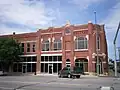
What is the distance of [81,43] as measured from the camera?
49.6 m

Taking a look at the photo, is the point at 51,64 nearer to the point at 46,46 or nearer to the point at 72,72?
the point at 46,46

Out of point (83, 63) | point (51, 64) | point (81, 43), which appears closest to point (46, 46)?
point (51, 64)

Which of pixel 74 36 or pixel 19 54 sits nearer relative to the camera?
pixel 74 36

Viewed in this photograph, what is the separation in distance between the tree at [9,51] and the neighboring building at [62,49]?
2667 millimetres

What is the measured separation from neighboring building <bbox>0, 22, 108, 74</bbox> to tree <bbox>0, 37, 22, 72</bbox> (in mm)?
2667

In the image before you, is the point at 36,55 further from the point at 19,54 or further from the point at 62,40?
the point at 62,40

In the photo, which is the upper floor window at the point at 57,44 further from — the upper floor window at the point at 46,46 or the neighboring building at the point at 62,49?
the upper floor window at the point at 46,46

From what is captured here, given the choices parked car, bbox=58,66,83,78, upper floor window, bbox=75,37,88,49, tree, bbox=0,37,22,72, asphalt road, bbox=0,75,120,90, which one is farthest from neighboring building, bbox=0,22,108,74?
asphalt road, bbox=0,75,120,90

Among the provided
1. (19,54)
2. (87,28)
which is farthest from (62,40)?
(19,54)

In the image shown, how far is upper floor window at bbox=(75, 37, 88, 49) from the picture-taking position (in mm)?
49188

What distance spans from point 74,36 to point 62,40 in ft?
9.65

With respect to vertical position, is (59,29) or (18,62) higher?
(59,29)

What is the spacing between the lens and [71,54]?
50.2 meters

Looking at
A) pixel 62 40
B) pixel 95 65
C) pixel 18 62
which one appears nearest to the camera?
pixel 95 65
